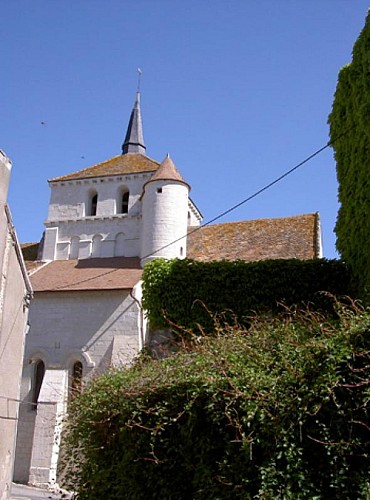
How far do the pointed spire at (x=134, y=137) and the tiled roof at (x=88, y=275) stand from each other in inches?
373

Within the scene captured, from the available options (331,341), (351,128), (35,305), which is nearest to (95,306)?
(35,305)

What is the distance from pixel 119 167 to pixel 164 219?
20.5ft

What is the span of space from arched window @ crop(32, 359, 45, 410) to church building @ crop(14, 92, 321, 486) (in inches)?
1.5

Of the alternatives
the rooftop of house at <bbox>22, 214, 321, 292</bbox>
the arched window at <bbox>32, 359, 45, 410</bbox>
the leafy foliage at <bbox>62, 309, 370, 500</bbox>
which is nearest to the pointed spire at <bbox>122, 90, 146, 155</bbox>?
the rooftop of house at <bbox>22, 214, 321, 292</bbox>

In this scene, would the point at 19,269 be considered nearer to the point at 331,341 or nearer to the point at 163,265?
the point at 163,265

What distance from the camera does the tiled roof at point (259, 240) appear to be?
22.7 m

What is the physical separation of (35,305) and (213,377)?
1663 centimetres

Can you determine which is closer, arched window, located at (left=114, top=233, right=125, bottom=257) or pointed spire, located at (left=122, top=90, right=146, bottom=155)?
arched window, located at (left=114, top=233, right=125, bottom=257)

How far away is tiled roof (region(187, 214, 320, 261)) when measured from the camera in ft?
74.4

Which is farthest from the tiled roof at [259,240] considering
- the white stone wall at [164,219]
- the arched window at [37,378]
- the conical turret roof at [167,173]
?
the arched window at [37,378]

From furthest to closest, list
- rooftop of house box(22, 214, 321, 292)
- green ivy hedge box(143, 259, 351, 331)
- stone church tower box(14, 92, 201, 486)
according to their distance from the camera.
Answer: rooftop of house box(22, 214, 321, 292)
stone church tower box(14, 92, 201, 486)
green ivy hedge box(143, 259, 351, 331)

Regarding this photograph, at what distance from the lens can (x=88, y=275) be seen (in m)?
23.3

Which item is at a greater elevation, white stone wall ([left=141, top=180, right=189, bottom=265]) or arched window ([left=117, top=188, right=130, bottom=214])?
arched window ([left=117, top=188, right=130, bottom=214])

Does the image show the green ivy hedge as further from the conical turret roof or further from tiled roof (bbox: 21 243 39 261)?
tiled roof (bbox: 21 243 39 261)
